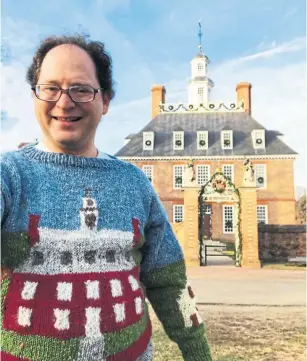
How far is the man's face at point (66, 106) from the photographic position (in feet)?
5.02

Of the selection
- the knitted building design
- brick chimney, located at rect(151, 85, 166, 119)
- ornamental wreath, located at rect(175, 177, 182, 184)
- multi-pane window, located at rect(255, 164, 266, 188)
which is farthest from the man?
brick chimney, located at rect(151, 85, 166, 119)

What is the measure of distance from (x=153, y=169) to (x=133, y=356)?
3177 centimetres

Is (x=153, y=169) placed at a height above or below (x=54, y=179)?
above

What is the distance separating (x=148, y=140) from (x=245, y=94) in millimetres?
10884

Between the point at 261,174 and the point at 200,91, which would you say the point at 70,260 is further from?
the point at 200,91

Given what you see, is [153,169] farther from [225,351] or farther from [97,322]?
[97,322]

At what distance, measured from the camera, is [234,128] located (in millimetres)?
34688

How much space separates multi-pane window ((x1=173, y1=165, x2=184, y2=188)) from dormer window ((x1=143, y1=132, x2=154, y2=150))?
2.66m

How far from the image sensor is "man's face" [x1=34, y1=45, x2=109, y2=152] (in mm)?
1531

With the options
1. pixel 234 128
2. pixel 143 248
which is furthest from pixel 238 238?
pixel 234 128

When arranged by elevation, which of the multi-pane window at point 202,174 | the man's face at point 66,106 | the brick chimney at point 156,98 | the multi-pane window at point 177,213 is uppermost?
the brick chimney at point 156,98

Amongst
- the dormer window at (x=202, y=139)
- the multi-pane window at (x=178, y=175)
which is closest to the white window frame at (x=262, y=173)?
the dormer window at (x=202, y=139)

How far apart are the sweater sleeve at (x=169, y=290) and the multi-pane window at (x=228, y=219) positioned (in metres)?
31.2

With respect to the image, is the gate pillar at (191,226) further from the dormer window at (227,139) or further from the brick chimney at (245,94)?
the brick chimney at (245,94)
